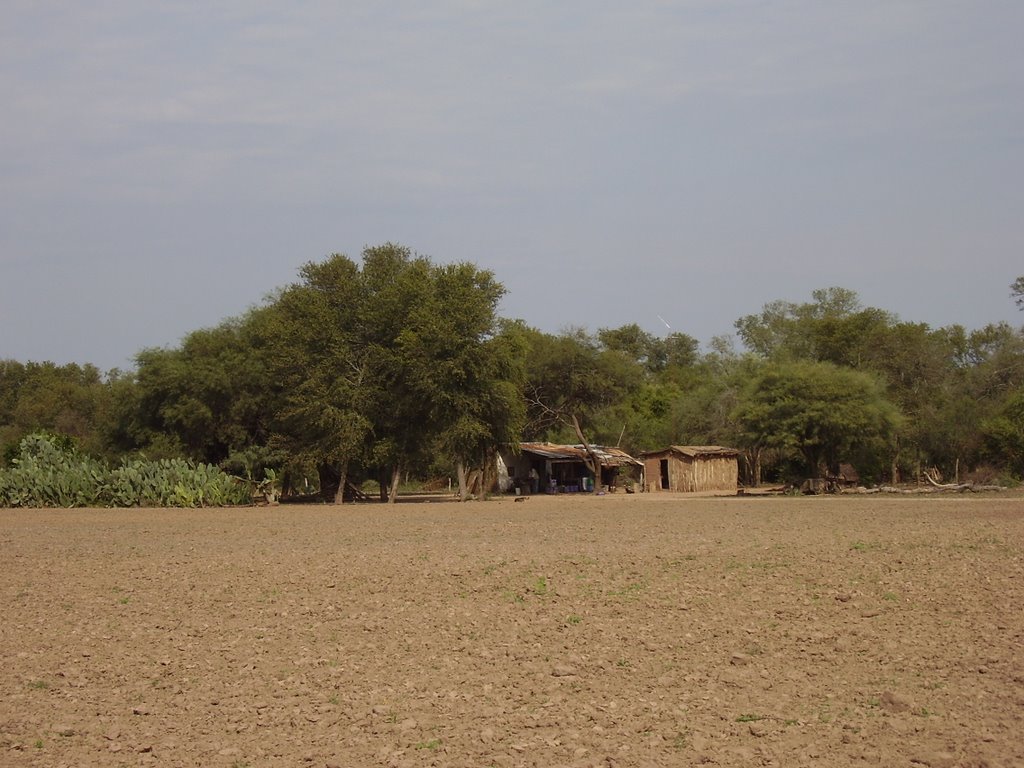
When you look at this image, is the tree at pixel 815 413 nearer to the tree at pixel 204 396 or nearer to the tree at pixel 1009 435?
the tree at pixel 1009 435

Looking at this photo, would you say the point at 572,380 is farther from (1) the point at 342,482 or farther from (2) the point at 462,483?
(1) the point at 342,482

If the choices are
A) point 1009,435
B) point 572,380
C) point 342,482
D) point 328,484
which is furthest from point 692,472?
point 342,482

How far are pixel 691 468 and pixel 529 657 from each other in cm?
5140

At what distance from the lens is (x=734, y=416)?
163 feet

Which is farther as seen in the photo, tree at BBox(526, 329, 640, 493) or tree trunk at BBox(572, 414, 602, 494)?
tree at BBox(526, 329, 640, 493)

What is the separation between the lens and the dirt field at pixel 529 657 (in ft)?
26.2

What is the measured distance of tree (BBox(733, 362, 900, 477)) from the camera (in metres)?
47.2

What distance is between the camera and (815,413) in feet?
154

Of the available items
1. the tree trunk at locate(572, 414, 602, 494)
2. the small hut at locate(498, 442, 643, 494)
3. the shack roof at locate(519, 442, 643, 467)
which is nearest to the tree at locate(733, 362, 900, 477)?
the tree trunk at locate(572, 414, 602, 494)

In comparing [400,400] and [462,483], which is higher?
[400,400]

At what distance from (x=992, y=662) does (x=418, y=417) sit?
125 feet

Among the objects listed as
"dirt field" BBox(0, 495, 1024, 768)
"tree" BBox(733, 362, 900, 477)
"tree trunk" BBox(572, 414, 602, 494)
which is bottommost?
"dirt field" BBox(0, 495, 1024, 768)

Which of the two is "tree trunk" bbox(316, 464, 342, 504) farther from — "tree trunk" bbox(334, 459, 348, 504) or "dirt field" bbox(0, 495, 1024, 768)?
"dirt field" bbox(0, 495, 1024, 768)

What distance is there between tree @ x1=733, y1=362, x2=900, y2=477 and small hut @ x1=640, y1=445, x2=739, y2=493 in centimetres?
1038
